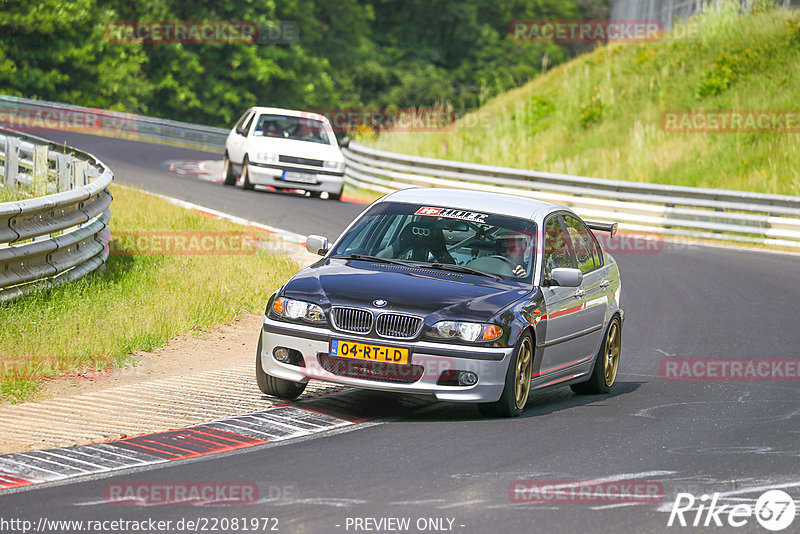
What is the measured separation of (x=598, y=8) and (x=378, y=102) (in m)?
20.3

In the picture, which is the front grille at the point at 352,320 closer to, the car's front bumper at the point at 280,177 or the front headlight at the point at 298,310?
the front headlight at the point at 298,310

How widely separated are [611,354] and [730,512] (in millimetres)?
4539

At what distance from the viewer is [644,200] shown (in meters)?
25.8

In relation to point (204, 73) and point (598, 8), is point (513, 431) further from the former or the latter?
point (598, 8)

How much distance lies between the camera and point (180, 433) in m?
8.02

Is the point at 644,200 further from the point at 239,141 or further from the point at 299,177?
the point at 239,141

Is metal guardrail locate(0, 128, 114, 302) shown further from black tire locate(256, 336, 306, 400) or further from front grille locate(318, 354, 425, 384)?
front grille locate(318, 354, 425, 384)

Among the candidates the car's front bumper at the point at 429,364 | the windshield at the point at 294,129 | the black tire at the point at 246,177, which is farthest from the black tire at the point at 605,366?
the windshield at the point at 294,129

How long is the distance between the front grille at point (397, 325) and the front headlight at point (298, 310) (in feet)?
1.38

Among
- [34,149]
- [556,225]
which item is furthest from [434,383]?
[34,149]

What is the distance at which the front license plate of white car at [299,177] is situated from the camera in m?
25.7

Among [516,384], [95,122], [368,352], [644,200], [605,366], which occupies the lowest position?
[95,122]

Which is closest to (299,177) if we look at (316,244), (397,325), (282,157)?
(282,157)

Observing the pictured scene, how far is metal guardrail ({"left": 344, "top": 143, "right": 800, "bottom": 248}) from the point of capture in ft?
80.2
